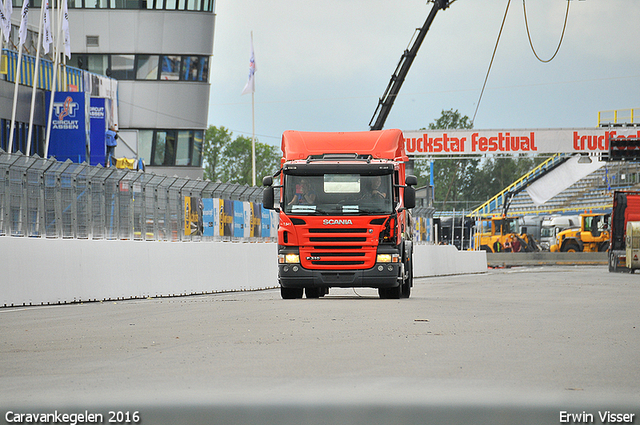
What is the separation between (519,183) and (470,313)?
2618 inches

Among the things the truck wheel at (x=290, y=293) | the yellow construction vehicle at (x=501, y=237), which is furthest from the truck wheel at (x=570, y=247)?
the truck wheel at (x=290, y=293)

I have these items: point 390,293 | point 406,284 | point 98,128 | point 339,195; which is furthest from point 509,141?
point 339,195

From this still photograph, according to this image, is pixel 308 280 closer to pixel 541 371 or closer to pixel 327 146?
pixel 327 146

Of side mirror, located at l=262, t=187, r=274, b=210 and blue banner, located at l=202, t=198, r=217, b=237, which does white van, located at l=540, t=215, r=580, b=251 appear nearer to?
blue banner, located at l=202, t=198, r=217, b=237

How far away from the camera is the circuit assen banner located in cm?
5072

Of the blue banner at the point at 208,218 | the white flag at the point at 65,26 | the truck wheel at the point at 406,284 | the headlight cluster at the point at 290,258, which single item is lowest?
the truck wheel at the point at 406,284

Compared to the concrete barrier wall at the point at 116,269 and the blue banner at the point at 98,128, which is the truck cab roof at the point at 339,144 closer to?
the concrete barrier wall at the point at 116,269

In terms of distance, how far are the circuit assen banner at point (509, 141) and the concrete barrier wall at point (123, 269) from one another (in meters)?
24.7

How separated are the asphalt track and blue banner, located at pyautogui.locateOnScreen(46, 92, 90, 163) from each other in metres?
31.3

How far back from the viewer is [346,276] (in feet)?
61.3

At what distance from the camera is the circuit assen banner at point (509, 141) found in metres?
50.7

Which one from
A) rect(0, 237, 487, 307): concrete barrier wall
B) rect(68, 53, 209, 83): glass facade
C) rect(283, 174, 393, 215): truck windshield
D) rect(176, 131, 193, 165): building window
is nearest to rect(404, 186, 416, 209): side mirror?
rect(283, 174, 393, 215): truck windshield

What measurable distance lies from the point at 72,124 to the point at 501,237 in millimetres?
28819

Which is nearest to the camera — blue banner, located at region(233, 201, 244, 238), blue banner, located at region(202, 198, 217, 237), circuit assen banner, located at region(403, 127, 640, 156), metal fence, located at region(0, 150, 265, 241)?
metal fence, located at region(0, 150, 265, 241)
